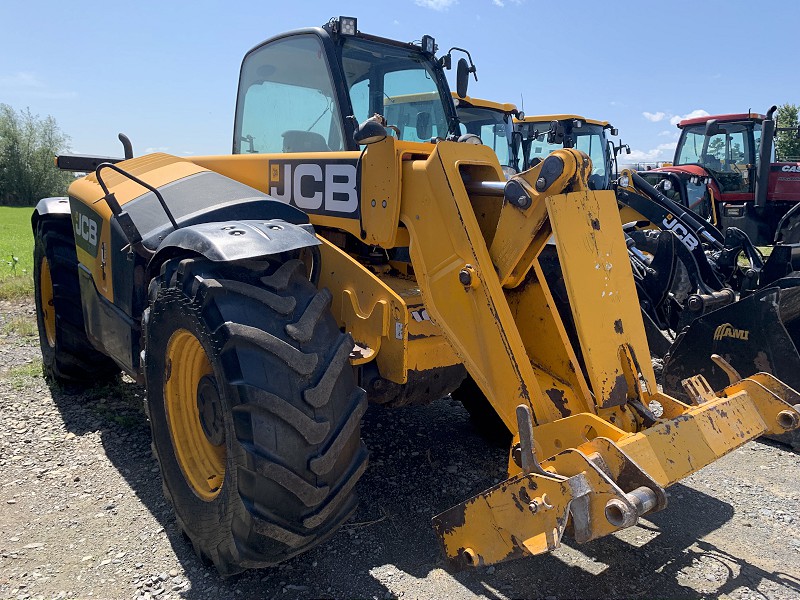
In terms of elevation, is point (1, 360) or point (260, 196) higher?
point (260, 196)

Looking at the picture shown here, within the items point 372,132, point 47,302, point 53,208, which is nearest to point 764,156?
point 372,132

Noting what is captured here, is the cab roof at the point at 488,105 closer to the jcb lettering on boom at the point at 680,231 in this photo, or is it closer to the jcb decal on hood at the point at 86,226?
the jcb lettering on boom at the point at 680,231

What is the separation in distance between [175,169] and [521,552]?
294cm

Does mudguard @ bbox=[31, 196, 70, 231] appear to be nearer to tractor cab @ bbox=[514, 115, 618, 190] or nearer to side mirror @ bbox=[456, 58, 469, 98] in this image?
side mirror @ bbox=[456, 58, 469, 98]

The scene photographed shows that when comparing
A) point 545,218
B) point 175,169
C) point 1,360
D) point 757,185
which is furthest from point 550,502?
point 757,185

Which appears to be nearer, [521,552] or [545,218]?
[521,552]

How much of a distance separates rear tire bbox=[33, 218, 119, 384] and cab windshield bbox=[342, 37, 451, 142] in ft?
8.83

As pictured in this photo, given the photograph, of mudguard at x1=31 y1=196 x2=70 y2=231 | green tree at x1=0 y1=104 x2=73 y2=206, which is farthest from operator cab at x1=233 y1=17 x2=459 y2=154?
green tree at x1=0 y1=104 x2=73 y2=206

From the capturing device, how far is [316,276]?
9.71 feet

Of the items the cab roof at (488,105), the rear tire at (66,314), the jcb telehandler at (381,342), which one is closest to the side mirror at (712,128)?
the cab roof at (488,105)

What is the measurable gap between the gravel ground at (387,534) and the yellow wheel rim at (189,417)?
1.19 ft

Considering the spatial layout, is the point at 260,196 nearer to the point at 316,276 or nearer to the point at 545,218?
the point at 316,276

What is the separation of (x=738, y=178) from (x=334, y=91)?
12650 mm

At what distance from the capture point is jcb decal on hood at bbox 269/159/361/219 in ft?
10.1
